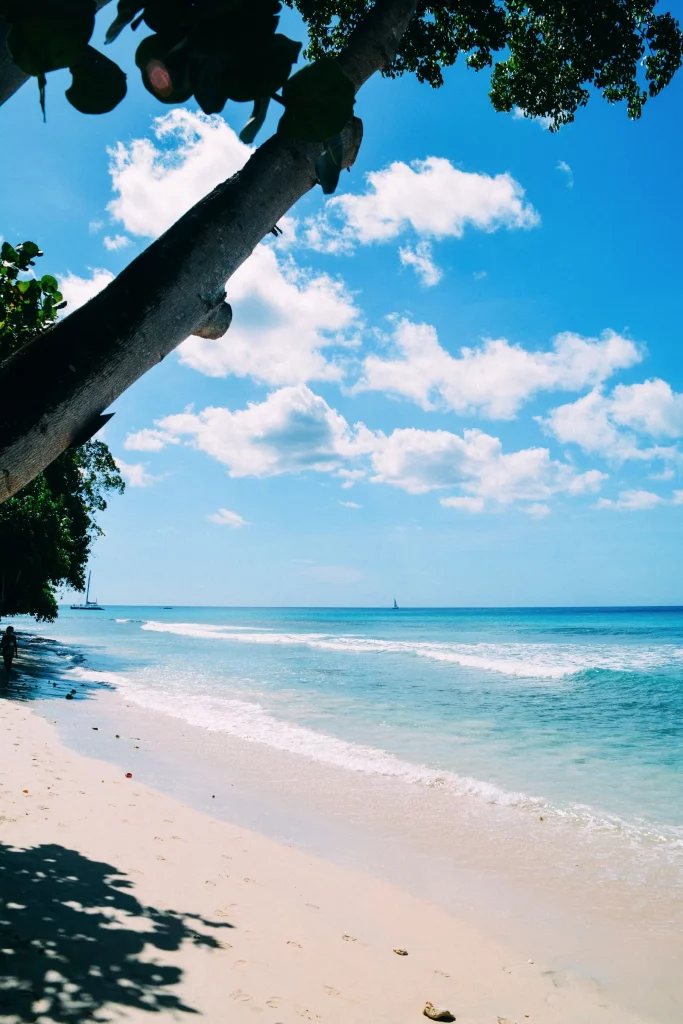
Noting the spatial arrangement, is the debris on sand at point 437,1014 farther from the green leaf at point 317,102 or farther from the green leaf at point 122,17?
the green leaf at point 122,17

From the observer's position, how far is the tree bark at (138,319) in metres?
Answer: 1.57

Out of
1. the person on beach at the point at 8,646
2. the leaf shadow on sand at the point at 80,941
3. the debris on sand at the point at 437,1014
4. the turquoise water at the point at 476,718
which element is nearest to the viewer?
the leaf shadow on sand at the point at 80,941

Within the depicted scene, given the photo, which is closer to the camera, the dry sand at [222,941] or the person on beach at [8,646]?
the dry sand at [222,941]

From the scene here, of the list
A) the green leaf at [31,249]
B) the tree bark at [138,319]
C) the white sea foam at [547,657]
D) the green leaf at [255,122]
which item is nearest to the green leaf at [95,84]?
the green leaf at [255,122]

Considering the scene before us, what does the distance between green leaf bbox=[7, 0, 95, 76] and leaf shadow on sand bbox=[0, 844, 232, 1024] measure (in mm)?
4007

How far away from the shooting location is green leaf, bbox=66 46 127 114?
3.48 ft

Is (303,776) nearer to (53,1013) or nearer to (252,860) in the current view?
(252,860)

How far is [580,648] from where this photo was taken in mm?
38031

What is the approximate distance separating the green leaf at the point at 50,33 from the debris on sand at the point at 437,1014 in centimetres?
480

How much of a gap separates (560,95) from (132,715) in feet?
48.0

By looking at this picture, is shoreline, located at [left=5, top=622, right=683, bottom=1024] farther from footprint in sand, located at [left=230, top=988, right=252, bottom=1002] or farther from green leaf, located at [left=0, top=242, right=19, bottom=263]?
green leaf, located at [left=0, top=242, right=19, bottom=263]

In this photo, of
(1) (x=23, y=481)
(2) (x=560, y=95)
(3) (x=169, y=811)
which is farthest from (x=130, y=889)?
(2) (x=560, y=95)

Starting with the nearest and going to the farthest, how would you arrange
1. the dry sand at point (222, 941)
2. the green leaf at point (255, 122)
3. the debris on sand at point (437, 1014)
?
the green leaf at point (255, 122) → the dry sand at point (222, 941) → the debris on sand at point (437, 1014)

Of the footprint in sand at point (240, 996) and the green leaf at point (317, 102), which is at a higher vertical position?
the green leaf at point (317, 102)
